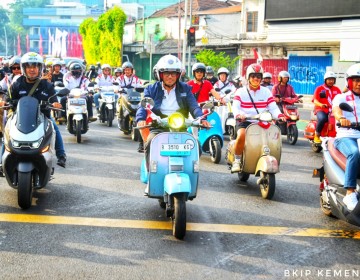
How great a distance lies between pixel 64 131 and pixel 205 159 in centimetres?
494

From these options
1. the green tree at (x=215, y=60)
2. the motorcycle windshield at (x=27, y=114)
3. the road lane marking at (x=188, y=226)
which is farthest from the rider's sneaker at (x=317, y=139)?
the green tree at (x=215, y=60)

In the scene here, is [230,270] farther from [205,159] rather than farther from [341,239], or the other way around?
[205,159]

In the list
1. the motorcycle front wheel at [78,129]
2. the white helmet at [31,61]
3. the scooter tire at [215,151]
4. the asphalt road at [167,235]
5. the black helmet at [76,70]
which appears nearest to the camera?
the asphalt road at [167,235]

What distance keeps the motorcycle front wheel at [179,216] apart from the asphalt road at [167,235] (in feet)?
0.32

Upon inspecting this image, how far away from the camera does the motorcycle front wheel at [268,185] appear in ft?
24.6

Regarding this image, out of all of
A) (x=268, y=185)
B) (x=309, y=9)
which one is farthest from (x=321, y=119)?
(x=309, y=9)

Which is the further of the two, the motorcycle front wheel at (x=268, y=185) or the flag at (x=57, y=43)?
the flag at (x=57, y=43)

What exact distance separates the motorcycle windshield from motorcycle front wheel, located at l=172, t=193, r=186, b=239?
6.76 feet

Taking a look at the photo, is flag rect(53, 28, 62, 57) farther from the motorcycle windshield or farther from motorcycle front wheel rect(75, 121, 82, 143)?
the motorcycle windshield

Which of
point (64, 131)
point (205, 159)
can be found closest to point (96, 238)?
point (205, 159)

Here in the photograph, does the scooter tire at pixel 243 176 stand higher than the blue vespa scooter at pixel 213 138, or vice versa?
the blue vespa scooter at pixel 213 138

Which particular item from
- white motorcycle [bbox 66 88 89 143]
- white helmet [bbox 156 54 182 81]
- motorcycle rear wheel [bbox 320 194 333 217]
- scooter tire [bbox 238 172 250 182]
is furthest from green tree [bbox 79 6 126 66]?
motorcycle rear wheel [bbox 320 194 333 217]

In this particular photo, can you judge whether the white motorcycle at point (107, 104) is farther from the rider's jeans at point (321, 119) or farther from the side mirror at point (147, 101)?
the side mirror at point (147, 101)

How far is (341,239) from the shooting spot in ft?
19.1
